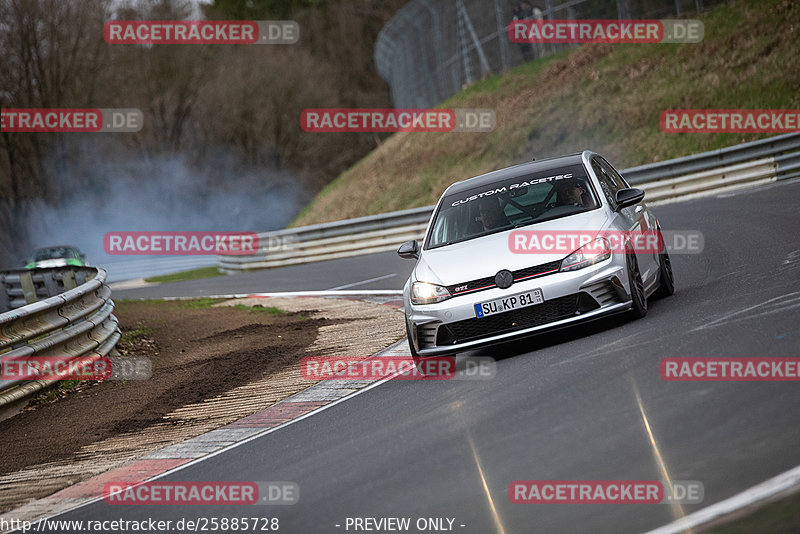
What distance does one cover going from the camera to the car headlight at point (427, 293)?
8172 mm

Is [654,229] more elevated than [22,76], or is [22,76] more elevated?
[22,76]

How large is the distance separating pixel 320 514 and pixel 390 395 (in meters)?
2.68

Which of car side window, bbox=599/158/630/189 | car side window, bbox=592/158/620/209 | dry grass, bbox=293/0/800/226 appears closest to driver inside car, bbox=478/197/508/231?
car side window, bbox=592/158/620/209

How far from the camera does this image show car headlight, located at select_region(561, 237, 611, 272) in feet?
26.2

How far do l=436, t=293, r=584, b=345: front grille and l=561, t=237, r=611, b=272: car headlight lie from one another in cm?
25

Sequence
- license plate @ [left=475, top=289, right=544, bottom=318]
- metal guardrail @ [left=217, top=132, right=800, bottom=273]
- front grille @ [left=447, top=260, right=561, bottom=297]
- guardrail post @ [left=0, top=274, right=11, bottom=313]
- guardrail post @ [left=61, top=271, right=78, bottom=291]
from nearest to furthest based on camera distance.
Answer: license plate @ [left=475, top=289, right=544, bottom=318], front grille @ [left=447, top=260, right=561, bottom=297], guardrail post @ [left=61, top=271, right=78, bottom=291], guardrail post @ [left=0, top=274, right=11, bottom=313], metal guardrail @ [left=217, top=132, right=800, bottom=273]

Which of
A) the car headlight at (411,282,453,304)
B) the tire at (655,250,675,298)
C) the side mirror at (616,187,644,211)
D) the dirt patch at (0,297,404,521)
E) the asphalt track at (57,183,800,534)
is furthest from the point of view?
the tire at (655,250,675,298)

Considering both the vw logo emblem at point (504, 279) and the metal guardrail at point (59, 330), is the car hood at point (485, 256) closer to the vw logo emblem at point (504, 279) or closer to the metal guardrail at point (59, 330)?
the vw logo emblem at point (504, 279)

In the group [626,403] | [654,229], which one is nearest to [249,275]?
[654,229]

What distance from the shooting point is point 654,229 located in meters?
9.81

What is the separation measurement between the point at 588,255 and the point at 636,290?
580 mm

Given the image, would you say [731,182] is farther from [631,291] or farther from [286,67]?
[286,67]

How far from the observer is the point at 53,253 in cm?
3784

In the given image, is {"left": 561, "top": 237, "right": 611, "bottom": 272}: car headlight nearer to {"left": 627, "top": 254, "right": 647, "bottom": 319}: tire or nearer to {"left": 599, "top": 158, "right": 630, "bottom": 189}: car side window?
{"left": 627, "top": 254, "right": 647, "bottom": 319}: tire
